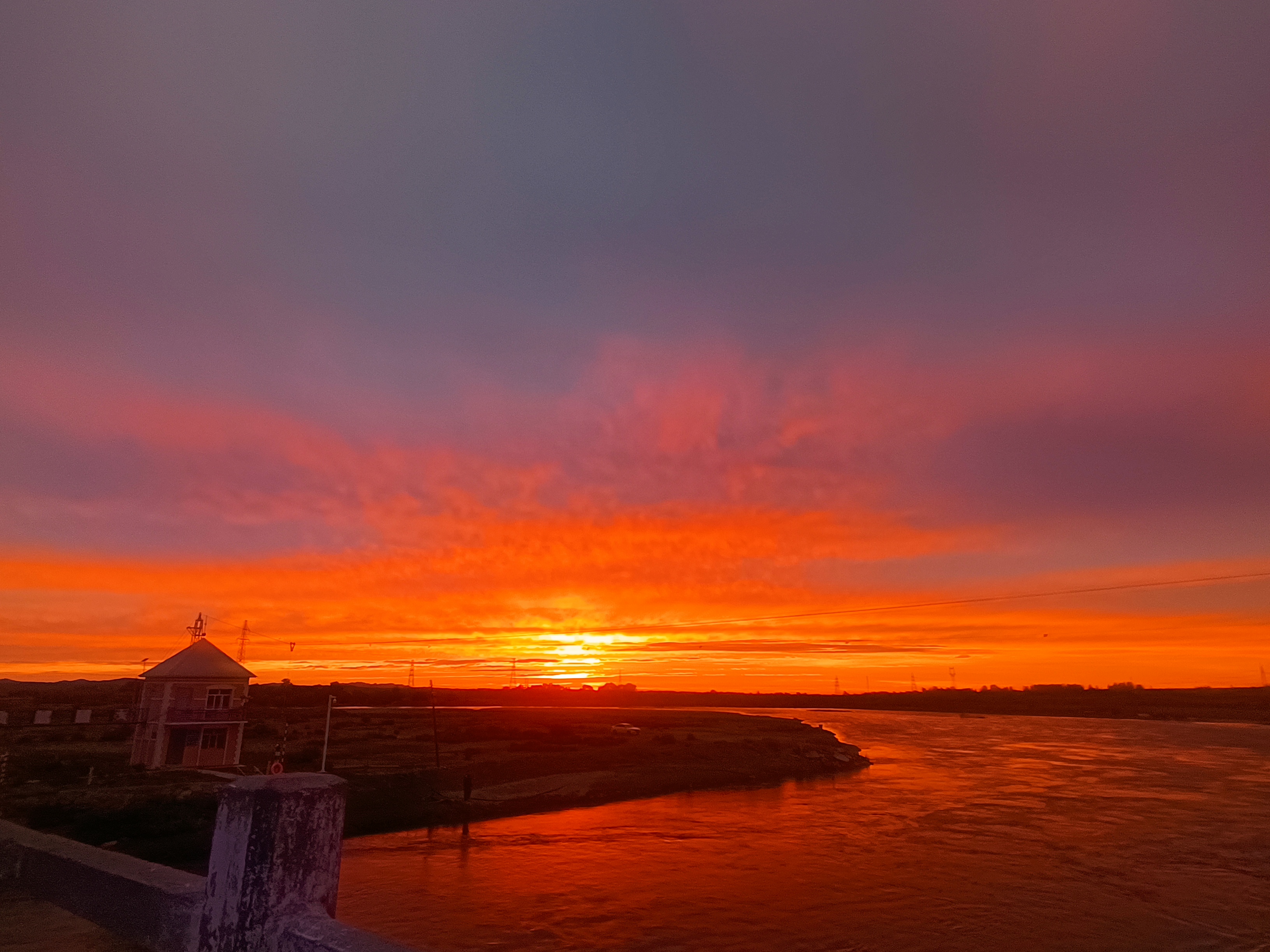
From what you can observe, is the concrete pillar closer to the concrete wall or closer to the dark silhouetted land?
the concrete wall

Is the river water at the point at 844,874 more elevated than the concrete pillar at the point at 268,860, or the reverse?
the concrete pillar at the point at 268,860

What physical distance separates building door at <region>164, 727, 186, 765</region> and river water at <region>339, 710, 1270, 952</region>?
11.6 m

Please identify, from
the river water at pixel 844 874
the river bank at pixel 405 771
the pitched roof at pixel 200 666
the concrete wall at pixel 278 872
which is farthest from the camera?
the pitched roof at pixel 200 666

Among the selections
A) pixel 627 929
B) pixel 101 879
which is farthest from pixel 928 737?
pixel 101 879

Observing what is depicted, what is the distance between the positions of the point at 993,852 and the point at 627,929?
879 inches

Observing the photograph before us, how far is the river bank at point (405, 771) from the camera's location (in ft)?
106

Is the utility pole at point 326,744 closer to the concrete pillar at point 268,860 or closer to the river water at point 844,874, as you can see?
the river water at point 844,874

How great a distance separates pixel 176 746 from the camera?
39.8 meters

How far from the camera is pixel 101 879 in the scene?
8711 mm

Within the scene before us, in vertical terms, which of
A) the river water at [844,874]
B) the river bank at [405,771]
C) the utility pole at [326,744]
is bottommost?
the river water at [844,874]

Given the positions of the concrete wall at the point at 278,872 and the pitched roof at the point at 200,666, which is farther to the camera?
the pitched roof at the point at 200,666

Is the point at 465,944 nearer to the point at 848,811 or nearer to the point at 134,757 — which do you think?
the point at 134,757

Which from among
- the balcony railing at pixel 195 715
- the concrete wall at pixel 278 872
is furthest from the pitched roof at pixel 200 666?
the concrete wall at pixel 278 872

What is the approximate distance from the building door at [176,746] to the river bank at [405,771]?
0.68 metres
